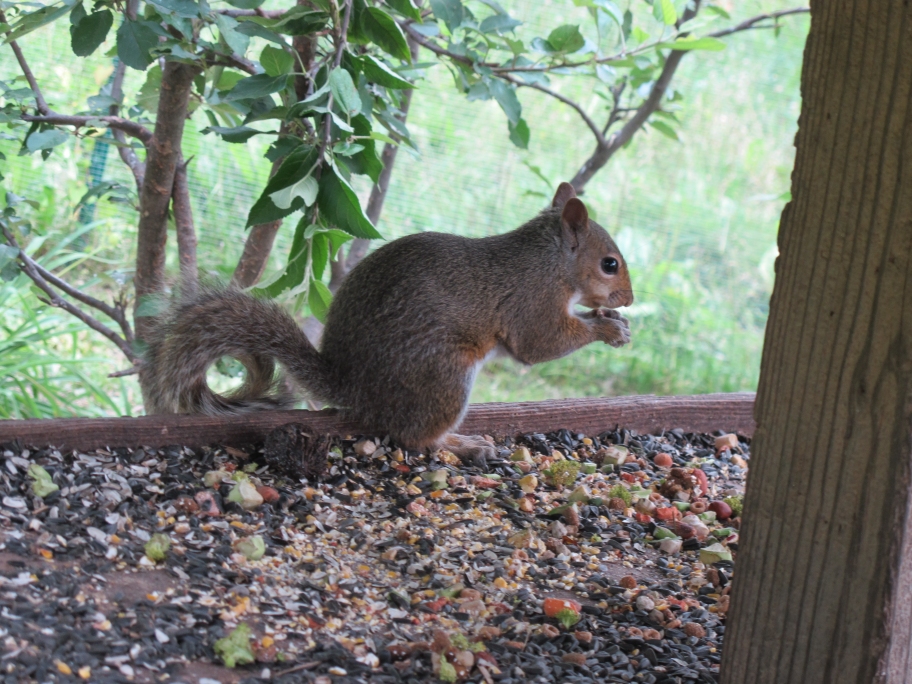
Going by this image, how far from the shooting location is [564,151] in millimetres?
4438

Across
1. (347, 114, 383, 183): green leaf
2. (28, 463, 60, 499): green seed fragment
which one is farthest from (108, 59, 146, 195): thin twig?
(28, 463, 60, 499): green seed fragment

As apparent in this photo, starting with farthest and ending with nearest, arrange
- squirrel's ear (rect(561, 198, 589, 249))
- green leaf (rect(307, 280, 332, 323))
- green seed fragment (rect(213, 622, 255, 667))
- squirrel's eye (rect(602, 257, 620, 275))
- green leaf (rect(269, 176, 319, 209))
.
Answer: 1. squirrel's eye (rect(602, 257, 620, 275))
2. squirrel's ear (rect(561, 198, 589, 249))
3. green leaf (rect(307, 280, 332, 323))
4. green leaf (rect(269, 176, 319, 209))
5. green seed fragment (rect(213, 622, 255, 667))

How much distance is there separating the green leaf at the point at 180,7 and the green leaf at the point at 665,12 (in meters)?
0.93

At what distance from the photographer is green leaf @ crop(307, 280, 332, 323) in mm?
1700

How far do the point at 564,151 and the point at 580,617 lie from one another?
3.36 meters

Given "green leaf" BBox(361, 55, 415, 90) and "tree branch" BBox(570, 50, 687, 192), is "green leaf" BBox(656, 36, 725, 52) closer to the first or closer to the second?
"tree branch" BBox(570, 50, 687, 192)

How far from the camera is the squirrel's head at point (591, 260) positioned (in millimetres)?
2209

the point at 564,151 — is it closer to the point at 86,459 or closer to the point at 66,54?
the point at 66,54

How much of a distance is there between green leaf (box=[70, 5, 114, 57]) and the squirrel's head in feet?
3.36

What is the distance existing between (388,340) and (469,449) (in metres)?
0.26

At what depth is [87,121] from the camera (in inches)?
67.8

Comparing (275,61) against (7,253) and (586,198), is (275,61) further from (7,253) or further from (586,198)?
(586,198)

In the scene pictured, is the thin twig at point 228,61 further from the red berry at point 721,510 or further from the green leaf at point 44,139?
the red berry at point 721,510

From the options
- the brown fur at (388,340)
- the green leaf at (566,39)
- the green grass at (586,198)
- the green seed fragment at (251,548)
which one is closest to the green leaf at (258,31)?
the brown fur at (388,340)
